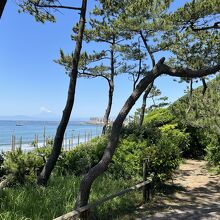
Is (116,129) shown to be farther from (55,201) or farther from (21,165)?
(21,165)

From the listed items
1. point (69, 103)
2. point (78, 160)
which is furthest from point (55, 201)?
point (78, 160)

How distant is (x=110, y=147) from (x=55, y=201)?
4.79 feet

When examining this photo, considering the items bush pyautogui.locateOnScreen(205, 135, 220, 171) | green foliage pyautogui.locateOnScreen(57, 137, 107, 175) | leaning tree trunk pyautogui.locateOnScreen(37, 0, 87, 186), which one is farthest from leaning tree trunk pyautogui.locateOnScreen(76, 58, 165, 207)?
bush pyautogui.locateOnScreen(205, 135, 220, 171)

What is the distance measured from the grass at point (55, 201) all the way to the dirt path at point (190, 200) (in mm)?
484

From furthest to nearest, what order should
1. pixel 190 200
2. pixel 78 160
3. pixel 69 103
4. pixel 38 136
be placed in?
pixel 38 136
pixel 78 160
pixel 190 200
pixel 69 103

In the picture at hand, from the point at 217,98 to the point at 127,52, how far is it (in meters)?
10.7

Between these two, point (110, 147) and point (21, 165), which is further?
point (21, 165)

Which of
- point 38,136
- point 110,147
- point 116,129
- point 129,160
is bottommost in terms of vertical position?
point 38,136

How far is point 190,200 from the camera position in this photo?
9.80 metres

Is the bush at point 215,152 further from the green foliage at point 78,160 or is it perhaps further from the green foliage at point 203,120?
the green foliage at point 78,160

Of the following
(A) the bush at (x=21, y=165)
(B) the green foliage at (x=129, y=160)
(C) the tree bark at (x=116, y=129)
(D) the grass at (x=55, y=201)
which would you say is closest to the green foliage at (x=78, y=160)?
(B) the green foliage at (x=129, y=160)

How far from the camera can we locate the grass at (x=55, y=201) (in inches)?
265

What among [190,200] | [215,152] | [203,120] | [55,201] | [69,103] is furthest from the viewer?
[203,120]

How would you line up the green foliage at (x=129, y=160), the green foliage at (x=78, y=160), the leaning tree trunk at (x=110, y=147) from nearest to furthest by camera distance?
1. the leaning tree trunk at (x=110, y=147)
2. the green foliage at (x=129, y=160)
3. the green foliage at (x=78, y=160)
